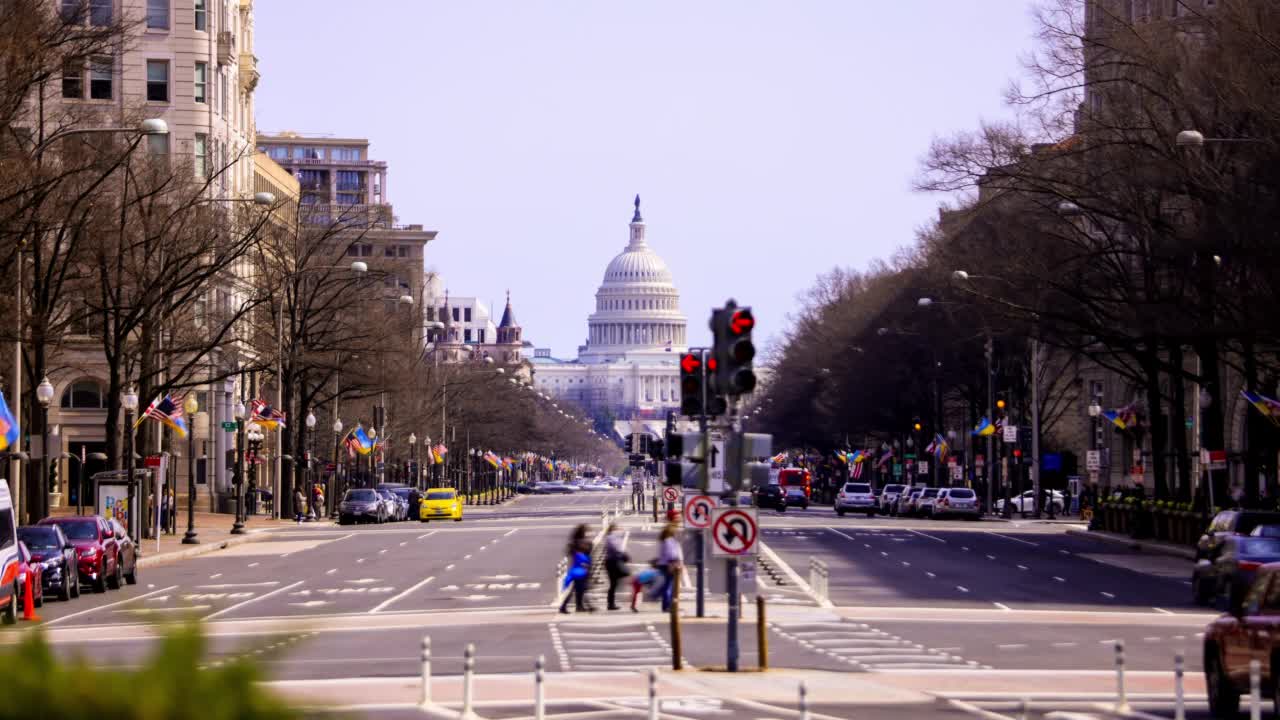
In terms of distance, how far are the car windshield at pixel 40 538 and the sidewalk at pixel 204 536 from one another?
353cm

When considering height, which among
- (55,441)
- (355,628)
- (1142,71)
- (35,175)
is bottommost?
(355,628)

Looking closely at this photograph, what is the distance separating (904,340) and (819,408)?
2175cm

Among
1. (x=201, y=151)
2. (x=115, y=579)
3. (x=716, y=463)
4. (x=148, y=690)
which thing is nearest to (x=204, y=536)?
(x=115, y=579)

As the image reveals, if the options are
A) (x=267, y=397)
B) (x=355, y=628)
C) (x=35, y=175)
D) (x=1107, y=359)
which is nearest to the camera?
(x=355, y=628)

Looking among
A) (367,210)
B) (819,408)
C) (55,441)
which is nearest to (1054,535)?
(367,210)

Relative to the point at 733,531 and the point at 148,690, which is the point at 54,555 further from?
the point at 148,690

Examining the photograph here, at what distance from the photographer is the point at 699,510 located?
2969cm

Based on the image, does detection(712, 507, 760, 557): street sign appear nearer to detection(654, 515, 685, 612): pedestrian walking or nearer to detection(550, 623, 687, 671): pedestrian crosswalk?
detection(550, 623, 687, 671): pedestrian crosswalk

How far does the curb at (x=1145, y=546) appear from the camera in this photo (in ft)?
171

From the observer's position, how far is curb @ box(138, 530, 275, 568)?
4909 centimetres

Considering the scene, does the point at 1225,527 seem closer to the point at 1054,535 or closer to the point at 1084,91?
the point at 1084,91

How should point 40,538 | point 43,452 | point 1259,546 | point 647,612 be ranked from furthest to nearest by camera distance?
point 43,452 → point 40,538 → point 1259,546 → point 647,612

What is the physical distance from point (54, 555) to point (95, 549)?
71.9 inches

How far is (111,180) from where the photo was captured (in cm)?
5275
